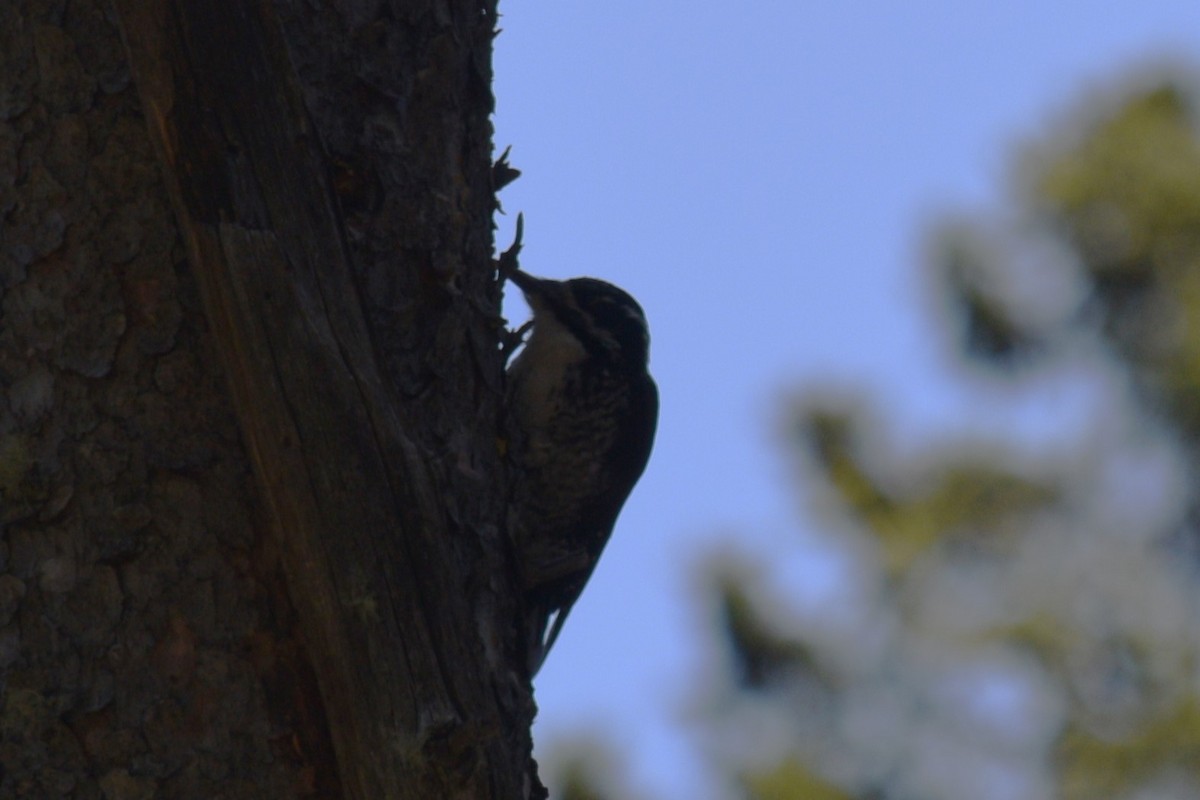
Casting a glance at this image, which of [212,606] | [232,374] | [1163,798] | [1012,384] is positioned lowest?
[212,606]

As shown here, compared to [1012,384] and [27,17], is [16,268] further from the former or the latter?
[1012,384]

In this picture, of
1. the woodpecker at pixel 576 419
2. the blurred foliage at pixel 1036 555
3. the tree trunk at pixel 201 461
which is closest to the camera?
the tree trunk at pixel 201 461

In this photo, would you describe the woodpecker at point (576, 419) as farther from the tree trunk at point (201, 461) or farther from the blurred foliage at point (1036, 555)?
the blurred foliage at point (1036, 555)

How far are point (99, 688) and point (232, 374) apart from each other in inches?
15.2

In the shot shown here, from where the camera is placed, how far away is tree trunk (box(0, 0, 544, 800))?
187 centimetres

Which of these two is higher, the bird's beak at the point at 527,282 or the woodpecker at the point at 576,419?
the bird's beak at the point at 527,282

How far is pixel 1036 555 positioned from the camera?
31.3ft

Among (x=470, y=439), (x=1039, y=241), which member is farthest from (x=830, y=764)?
(x=470, y=439)

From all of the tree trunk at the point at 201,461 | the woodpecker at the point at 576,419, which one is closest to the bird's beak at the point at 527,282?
the woodpecker at the point at 576,419

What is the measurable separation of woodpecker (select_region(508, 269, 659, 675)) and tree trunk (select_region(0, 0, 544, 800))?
1.65 meters

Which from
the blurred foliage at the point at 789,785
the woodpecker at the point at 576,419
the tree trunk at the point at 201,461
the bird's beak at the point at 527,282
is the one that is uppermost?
the blurred foliage at the point at 789,785

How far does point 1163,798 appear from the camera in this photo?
8961mm

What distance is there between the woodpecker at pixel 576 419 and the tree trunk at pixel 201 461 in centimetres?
165

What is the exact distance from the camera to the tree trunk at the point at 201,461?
1868 millimetres
